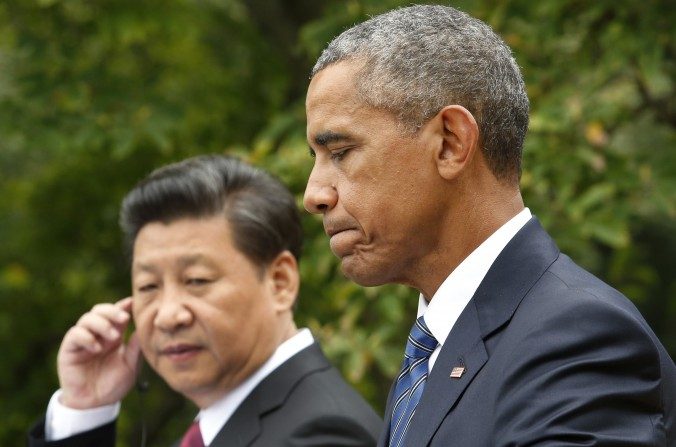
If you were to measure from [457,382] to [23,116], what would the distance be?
418 centimetres

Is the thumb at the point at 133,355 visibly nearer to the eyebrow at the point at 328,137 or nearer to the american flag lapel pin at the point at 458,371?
the eyebrow at the point at 328,137

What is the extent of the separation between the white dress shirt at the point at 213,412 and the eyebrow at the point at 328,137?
1.39 metres

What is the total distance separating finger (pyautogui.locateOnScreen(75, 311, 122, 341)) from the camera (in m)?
3.71

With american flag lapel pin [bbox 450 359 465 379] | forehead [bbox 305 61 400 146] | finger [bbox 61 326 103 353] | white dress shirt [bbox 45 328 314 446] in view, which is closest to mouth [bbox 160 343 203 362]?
white dress shirt [bbox 45 328 314 446]

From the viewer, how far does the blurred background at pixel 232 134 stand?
4.65 meters

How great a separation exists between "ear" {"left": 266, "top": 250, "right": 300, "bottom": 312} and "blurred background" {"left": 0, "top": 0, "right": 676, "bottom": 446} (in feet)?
3.15

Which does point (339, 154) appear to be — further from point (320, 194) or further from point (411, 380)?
point (411, 380)

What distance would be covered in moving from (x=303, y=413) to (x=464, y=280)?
1.24 m

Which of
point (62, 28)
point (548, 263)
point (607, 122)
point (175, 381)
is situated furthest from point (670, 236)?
point (548, 263)

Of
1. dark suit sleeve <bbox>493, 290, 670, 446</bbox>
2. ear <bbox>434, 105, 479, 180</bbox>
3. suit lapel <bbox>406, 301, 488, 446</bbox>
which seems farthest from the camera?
ear <bbox>434, 105, 479, 180</bbox>

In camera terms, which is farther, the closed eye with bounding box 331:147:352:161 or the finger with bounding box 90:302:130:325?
the finger with bounding box 90:302:130:325

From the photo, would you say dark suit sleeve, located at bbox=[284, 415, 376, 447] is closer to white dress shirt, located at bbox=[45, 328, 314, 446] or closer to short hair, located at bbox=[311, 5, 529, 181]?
white dress shirt, located at bbox=[45, 328, 314, 446]

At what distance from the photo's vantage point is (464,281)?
2174 mm

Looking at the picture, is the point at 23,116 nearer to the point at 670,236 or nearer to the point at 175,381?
the point at 175,381
